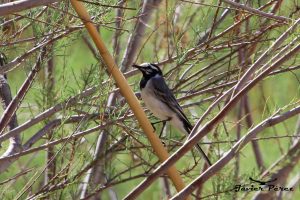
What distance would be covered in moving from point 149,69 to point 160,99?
33 cm

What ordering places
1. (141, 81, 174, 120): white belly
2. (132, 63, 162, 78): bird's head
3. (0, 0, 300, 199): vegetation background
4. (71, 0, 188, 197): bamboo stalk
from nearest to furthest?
(71, 0, 188, 197): bamboo stalk < (0, 0, 300, 199): vegetation background < (132, 63, 162, 78): bird's head < (141, 81, 174, 120): white belly

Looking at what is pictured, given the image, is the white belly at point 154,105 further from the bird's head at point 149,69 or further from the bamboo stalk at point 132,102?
the bamboo stalk at point 132,102

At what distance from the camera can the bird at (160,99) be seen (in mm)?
3904

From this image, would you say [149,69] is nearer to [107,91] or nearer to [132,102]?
[107,91]

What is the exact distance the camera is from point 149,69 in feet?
12.9

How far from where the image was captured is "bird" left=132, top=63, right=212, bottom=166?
3.90 meters

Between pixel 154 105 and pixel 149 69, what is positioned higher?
pixel 149 69

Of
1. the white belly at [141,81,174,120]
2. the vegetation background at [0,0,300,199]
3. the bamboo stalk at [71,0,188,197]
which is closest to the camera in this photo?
the bamboo stalk at [71,0,188,197]

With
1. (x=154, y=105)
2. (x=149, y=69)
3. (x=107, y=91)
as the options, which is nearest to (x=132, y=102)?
(x=107, y=91)

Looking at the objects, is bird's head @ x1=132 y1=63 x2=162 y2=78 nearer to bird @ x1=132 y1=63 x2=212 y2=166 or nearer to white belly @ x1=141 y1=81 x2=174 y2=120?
bird @ x1=132 y1=63 x2=212 y2=166

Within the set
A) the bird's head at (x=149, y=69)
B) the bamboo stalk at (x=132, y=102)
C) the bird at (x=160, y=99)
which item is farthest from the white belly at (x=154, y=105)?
the bamboo stalk at (x=132, y=102)

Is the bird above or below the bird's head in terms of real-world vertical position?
below

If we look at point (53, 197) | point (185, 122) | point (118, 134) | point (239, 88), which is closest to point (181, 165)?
point (185, 122)

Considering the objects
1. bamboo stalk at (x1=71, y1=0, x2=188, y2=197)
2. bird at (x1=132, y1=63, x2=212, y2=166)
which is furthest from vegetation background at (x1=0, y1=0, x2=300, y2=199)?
bamboo stalk at (x1=71, y1=0, x2=188, y2=197)
